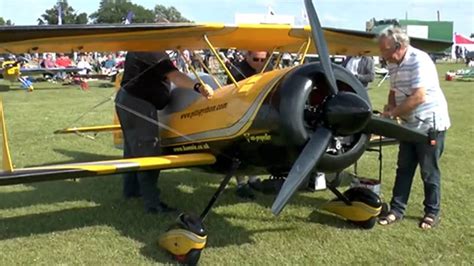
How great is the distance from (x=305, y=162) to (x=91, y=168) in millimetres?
1885

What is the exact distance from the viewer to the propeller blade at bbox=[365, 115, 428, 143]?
4.42m

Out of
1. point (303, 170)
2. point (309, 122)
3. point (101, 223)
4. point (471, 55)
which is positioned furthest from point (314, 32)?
point (471, 55)

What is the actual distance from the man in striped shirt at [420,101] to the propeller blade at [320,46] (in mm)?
917

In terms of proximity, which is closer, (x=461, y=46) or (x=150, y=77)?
(x=150, y=77)

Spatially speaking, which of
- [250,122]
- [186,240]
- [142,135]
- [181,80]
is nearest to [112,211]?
[142,135]

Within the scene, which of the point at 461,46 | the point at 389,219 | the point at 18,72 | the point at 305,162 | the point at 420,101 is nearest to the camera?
the point at 305,162

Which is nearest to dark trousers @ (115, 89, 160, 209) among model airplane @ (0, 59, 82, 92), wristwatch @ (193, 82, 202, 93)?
wristwatch @ (193, 82, 202, 93)

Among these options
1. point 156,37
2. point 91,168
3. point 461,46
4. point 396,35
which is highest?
point 156,37

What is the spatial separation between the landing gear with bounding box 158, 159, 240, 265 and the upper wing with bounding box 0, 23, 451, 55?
1.73m

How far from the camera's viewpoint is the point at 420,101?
4.93m

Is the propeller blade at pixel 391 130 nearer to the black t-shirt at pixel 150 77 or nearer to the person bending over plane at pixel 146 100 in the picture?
the person bending over plane at pixel 146 100

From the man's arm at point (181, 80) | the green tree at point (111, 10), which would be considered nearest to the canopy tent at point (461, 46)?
the man's arm at point (181, 80)

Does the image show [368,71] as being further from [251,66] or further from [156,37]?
[156,37]

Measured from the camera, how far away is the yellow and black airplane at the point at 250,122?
4184 millimetres
